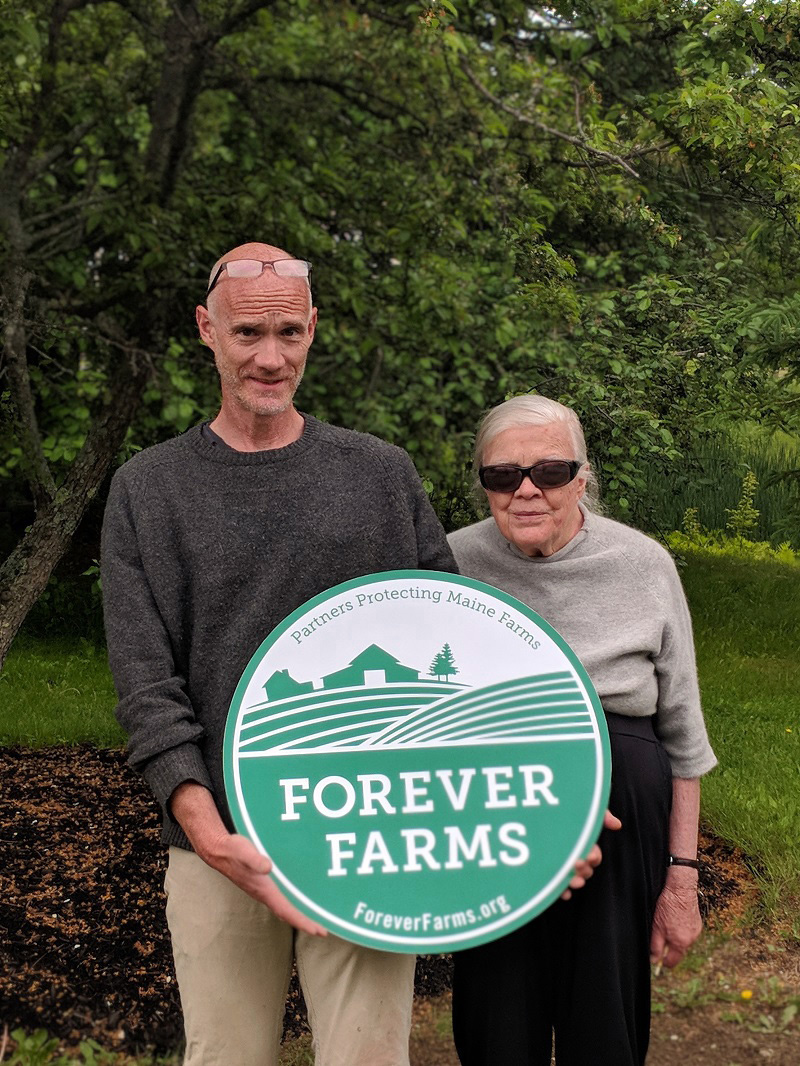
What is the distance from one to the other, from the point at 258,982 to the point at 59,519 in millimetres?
2735

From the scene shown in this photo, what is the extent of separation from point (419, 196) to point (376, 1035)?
4.02m

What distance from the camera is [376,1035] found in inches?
83.0

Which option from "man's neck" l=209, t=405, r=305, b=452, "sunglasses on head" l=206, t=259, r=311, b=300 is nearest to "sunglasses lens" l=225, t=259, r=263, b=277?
"sunglasses on head" l=206, t=259, r=311, b=300

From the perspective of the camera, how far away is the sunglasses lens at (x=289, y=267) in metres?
2.17

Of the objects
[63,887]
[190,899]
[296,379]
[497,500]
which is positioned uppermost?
[296,379]

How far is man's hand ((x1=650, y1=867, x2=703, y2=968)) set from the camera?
239cm

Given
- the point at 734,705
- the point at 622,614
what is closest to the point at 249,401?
the point at 622,614

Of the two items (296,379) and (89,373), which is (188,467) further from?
(89,373)

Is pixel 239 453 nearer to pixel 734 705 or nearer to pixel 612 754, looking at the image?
pixel 612 754

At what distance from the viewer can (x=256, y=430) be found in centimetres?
220

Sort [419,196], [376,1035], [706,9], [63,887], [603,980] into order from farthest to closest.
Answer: [419,196], [706,9], [63,887], [603,980], [376,1035]

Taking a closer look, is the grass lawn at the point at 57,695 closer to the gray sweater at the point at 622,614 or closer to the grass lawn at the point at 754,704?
the grass lawn at the point at 754,704

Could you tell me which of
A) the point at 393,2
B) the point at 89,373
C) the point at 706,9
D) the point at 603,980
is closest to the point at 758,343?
the point at 706,9

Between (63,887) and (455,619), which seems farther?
(63,887)
